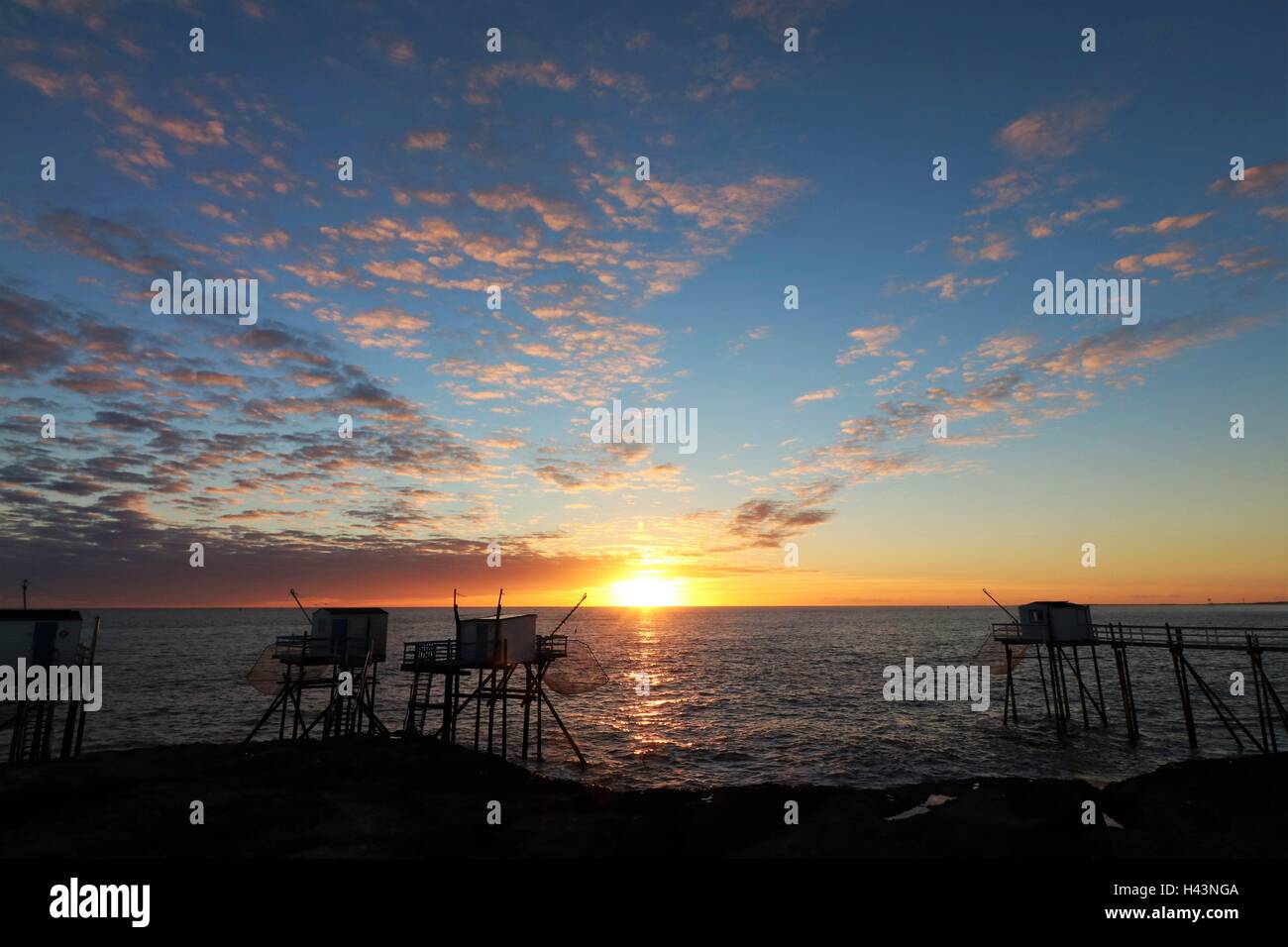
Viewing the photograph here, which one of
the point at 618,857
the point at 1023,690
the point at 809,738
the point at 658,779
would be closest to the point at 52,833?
the point at 618,857

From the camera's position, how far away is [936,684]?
79.0m

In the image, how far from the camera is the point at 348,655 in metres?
40.0

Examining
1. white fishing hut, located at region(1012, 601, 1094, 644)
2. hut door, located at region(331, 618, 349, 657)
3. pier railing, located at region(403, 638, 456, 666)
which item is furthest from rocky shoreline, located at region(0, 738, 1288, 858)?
white fishing hut, located at region(1012, 601, 1094, 644)

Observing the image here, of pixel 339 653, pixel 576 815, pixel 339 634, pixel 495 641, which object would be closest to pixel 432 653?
pixel 495 641

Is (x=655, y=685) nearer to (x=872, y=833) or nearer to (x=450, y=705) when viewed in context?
(x=450, y=705)

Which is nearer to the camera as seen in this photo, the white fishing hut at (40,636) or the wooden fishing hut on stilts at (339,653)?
the white fishing hut at (40,636)

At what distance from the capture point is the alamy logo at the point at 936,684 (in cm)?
6744
